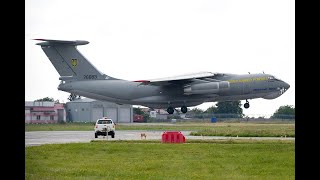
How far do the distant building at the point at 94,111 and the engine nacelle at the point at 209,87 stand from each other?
50.7 feet

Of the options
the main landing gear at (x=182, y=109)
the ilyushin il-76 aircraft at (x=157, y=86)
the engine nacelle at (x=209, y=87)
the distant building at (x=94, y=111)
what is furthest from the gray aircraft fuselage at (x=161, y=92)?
the distant building at (x=94, y=111)

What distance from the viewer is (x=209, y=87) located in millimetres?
58781

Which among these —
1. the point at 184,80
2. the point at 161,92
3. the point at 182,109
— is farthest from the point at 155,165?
the point at 161,92

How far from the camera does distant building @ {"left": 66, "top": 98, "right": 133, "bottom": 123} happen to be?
7006cm

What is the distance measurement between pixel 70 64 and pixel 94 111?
422 inches

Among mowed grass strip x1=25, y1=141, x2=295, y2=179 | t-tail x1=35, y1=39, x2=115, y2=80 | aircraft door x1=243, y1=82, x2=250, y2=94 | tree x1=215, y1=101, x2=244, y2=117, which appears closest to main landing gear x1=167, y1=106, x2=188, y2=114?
aircraft door x1=243, y1=82, x2=250, y2=94

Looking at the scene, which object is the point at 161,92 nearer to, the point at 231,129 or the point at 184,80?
the point at 184,80

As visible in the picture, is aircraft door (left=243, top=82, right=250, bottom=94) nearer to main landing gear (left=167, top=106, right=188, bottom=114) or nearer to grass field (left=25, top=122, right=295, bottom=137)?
grass field (left=25, top=122, right=295, bottom=137)

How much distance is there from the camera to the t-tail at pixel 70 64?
209 feet

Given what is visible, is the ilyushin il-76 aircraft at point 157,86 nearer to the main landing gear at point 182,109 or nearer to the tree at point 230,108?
the main landing gear at point 182,109
